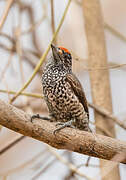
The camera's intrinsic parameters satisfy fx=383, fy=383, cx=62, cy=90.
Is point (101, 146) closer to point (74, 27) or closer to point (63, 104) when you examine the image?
point (63, 104)

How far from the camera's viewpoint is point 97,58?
470cm

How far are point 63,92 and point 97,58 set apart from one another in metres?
1.01

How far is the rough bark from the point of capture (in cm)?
466

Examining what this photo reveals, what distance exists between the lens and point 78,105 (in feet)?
13.0

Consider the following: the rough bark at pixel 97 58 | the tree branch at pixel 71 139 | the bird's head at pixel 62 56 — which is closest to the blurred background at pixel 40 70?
the rough bark at pixel 97 58

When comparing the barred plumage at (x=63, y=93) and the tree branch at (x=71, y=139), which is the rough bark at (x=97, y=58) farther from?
the tree branch at (x=71, y=139)

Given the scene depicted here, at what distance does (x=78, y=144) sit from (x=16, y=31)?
8.87 ft

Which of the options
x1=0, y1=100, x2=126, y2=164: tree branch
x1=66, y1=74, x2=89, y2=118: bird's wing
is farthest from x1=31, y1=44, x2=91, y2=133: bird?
x1=0, y1=100, x2=126, y2=164: tree branch

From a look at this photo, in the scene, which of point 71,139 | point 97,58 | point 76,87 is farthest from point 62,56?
point 71,139

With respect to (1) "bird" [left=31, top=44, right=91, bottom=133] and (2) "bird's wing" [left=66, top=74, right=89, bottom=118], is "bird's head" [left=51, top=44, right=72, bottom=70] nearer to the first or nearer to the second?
(1) "bird" [left=31, top=44, right=91, bottom=133]

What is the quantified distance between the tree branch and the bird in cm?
61

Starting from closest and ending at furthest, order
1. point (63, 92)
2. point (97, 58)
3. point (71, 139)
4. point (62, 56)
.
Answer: point (71, 139)
point (63, 92)
point (62, 56)
point (97, 58)

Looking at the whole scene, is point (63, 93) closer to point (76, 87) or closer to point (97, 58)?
point (76, 87)

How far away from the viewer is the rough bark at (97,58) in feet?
15.3
